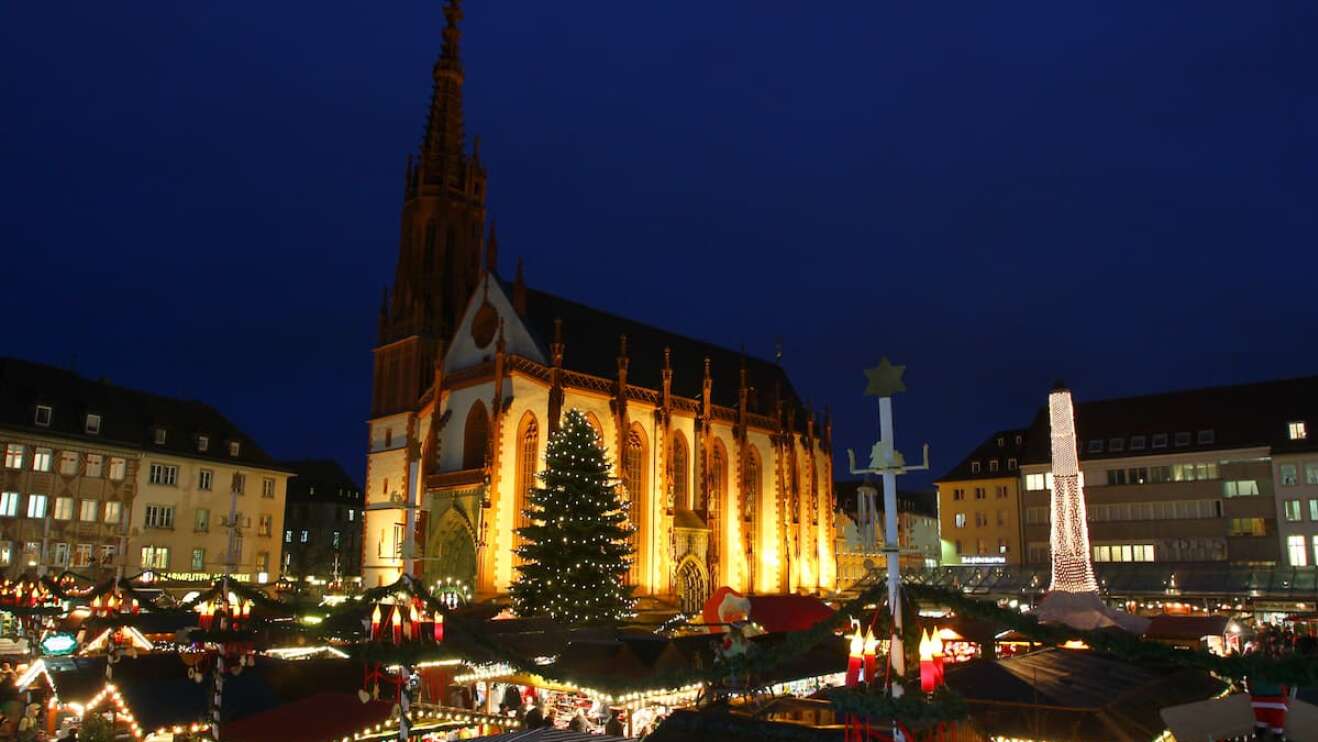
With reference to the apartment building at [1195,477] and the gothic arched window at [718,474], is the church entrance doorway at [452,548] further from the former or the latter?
the apartment building at [1195,477]

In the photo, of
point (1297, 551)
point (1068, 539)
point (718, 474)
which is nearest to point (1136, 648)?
point (1068, 539)

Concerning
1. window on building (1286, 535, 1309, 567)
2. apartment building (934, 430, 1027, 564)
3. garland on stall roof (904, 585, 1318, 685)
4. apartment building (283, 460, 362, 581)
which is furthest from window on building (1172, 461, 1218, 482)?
apartment building (283, 460, 362, 581)

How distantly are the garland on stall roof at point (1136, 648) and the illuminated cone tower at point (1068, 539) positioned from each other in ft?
54.0

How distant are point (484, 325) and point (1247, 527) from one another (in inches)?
1689

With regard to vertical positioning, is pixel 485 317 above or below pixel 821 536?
above

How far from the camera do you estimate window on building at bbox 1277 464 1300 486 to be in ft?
176

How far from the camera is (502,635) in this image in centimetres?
2456

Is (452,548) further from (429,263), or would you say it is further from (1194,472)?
(1194,472)

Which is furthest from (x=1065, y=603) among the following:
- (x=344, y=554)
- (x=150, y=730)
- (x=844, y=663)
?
(x=344, y=554)

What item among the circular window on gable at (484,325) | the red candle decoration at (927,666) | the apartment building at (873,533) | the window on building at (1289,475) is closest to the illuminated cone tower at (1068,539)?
the apartment building at (873,533)

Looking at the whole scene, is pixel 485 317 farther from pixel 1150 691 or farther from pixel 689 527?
pixel 1150 691

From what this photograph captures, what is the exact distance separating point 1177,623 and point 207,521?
157 ft

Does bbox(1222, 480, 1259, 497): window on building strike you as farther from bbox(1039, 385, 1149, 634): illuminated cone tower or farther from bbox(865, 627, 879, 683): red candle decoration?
bbox(865, 627, 879, 683): red candle decoration

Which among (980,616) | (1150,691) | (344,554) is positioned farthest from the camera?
→ (344,554)
